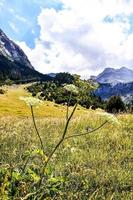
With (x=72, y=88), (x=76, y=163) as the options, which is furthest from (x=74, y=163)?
(x=72, y=88)

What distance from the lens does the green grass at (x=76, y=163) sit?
625 cm

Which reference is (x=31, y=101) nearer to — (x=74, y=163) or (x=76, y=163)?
(x=74, y=163)

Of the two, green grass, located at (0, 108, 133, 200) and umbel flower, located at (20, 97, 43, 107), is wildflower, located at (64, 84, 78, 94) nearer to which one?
umbel flower, located at (20, 97, 43, 107)

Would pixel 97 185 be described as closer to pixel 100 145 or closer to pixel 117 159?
pixel 117 159

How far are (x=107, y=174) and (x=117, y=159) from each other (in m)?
2.33

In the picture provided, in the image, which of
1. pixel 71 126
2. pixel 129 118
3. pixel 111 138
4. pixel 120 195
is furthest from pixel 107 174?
pixel 129 118

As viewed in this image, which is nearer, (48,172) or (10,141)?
(48,172)

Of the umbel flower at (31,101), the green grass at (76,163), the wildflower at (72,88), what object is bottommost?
the green grass at (76,163)

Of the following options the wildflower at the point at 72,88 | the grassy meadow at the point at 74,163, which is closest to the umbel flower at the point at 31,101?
the wildflower at the point at 72,88

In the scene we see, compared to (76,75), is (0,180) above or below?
below

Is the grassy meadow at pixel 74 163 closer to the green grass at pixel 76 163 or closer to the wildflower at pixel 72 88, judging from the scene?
the green grass at pixel 76 163

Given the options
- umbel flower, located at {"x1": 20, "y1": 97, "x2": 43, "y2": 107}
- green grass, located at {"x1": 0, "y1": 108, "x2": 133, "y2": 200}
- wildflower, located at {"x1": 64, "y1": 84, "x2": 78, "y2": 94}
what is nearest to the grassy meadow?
green grass, located at {"x1": 0, "y1": 108, "x2": 133, "y2": 200}

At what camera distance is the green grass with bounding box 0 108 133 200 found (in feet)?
20.5

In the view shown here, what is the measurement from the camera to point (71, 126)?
63.2ft
